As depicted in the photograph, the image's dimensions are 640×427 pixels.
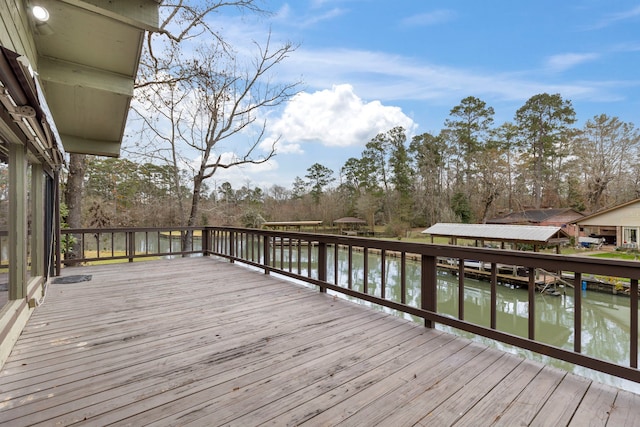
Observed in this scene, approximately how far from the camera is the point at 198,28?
330 inches

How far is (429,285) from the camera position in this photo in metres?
2.66

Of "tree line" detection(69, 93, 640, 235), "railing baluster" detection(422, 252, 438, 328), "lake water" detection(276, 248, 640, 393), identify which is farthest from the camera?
"tree line" detection(69, 93, 640, 235)

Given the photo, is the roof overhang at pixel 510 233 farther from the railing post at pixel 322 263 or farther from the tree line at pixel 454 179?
the railing post at pixel 322 263

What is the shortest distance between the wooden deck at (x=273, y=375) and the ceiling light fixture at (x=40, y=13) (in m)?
2.50

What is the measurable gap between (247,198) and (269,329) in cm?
2337

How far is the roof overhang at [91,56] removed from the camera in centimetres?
221

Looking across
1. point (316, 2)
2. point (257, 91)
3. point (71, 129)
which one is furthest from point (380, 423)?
point (257, 91)

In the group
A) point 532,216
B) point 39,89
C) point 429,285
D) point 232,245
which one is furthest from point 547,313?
point 532,216

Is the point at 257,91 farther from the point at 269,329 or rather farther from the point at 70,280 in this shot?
the point at 269,329

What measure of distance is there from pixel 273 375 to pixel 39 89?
7.20 feet

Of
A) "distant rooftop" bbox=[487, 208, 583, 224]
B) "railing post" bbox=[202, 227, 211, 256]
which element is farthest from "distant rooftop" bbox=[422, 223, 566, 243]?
"railing post" bbox=[202, 227, 211, 256]

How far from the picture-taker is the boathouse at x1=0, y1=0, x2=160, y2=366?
72.3 inches

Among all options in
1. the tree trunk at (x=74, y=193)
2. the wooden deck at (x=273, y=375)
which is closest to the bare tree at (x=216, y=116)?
the tree trunk at (x=74, y=193)

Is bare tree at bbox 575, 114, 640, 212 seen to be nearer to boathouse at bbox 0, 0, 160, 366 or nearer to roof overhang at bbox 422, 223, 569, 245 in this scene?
roof overhang at bbox 422, 223, 569, 245
